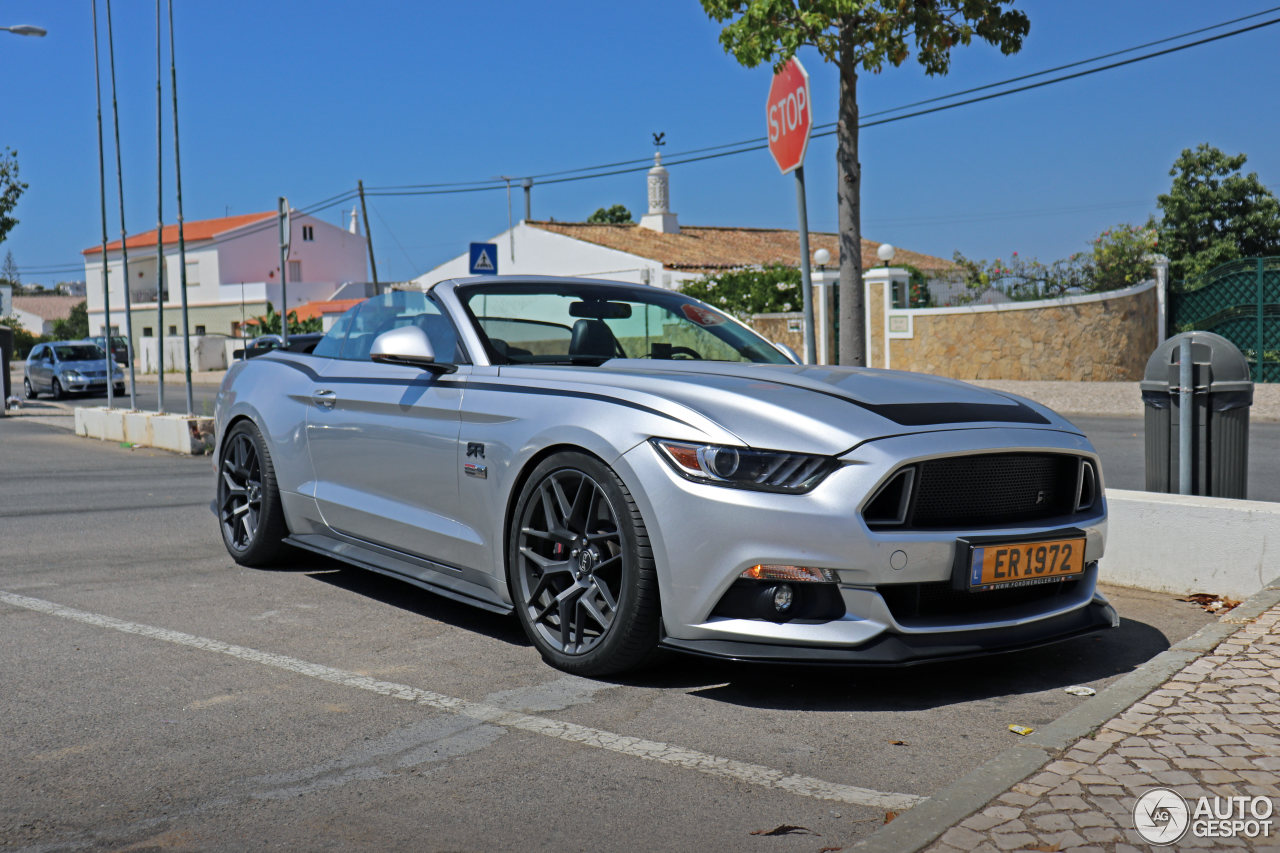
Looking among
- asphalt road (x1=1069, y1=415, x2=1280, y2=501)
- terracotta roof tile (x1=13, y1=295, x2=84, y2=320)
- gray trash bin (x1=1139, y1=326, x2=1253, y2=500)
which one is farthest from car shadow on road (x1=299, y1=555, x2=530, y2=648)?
terracotta roof tile (x1=13, y1=295, x2=84, y2=320)

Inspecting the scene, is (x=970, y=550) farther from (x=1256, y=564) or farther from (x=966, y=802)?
(x=1256, y=564)

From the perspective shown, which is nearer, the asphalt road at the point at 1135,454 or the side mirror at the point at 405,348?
the side mirror at the point at 405,348

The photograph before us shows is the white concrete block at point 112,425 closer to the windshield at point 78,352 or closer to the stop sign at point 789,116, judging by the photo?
the stop sign at point 789,116

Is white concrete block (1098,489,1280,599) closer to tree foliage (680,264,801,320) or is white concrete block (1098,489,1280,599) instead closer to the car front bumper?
the car front bumper

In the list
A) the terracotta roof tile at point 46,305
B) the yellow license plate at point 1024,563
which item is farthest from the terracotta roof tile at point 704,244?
the terracotta roof tile at point 46,305

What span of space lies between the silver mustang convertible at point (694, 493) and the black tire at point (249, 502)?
2.69 ft

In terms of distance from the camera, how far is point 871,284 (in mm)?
24750

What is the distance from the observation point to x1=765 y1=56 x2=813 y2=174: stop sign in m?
6.85

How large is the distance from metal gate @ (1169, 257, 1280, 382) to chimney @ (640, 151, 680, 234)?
29900mm

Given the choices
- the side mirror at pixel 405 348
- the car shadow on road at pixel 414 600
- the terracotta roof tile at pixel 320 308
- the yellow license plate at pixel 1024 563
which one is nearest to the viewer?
the yellow license plate at pixel 1024 563

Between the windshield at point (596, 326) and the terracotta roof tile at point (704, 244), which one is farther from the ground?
the terracotta roof tile at point (704, 244)

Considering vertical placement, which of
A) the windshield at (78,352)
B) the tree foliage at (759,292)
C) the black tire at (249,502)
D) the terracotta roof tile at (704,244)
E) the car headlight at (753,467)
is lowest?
the black tire at (249,502)

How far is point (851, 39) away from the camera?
500 inches

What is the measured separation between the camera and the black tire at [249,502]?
6066 millimetres
